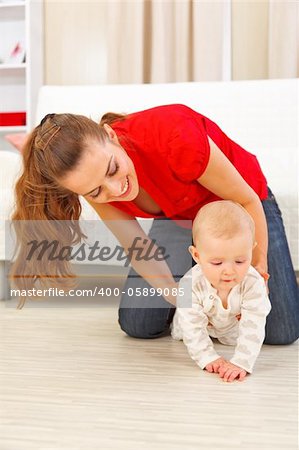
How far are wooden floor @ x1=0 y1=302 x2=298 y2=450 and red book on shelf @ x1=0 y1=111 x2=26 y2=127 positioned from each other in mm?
1774

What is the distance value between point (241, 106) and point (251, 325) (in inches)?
49.9

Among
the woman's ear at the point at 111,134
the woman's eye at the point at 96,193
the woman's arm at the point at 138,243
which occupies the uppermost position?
the woman's ear at the point at 111,134

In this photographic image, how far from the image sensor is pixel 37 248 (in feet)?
5.65

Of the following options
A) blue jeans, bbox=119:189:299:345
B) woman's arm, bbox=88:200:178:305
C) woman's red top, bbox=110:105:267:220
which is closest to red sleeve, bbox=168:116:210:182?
woman's red top, bbox=110:105:267:220

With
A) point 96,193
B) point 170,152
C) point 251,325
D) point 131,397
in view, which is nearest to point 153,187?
point 170,152

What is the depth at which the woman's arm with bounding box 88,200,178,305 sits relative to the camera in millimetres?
1642

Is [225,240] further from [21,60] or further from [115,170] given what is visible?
[21,60]

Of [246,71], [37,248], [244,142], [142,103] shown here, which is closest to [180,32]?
[246,71]

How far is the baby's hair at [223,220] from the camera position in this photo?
1417 mm

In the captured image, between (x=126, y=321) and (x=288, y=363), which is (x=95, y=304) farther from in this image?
(x=288, y=363)

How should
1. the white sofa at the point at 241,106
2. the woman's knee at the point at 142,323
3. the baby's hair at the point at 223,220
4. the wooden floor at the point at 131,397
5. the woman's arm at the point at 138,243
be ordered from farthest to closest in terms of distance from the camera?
1. the white sofa at the point at 241,106
2. the woman's knee at the point at 142,323
3. the woman's arm at the point at 138,243
4. the baby's hair at the point at 223,220
5. the wooden floor at the point at 131,397

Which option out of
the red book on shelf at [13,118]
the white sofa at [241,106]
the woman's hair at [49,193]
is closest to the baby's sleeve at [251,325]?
the woman's hair at [49,193]

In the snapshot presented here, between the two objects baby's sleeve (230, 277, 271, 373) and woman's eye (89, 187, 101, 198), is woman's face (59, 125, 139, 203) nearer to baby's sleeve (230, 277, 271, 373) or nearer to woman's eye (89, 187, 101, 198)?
woman's eye (89, 187, 101, 198)

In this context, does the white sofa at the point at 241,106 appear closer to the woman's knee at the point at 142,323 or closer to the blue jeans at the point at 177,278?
A: the blue jeans at the point at 177,278
